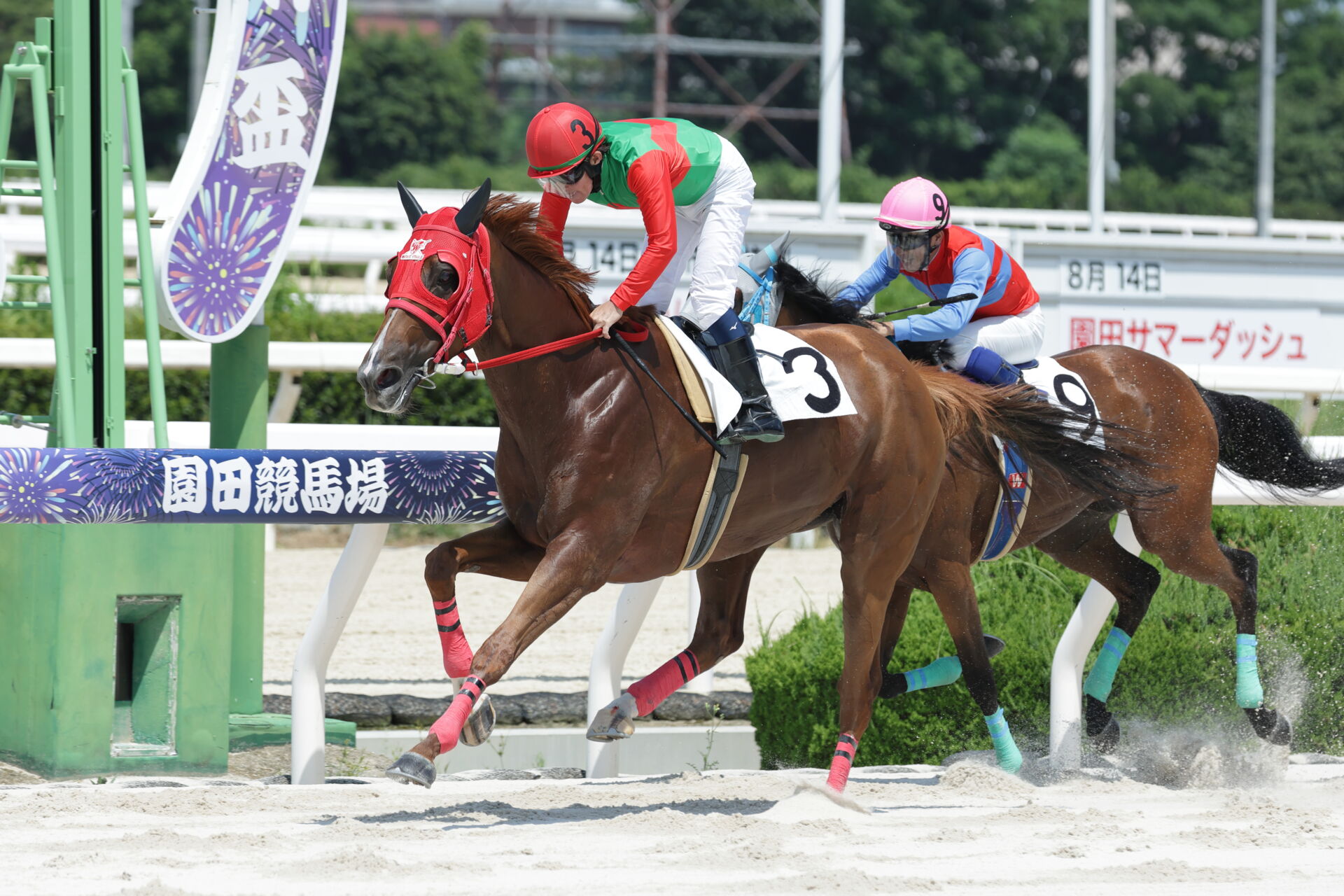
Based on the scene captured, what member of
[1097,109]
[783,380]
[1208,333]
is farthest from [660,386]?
[1097,109]

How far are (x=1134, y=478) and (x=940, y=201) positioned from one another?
1.03 meters

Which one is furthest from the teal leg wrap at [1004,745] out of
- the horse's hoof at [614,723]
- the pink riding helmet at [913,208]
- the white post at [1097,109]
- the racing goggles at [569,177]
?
the white post at [1097,109]

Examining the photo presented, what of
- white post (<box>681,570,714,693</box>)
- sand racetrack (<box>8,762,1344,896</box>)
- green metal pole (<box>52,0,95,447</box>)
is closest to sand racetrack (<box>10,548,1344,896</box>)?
sand racetrack (<box>8,762,1344,896</box>)

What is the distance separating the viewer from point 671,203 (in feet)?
14.2

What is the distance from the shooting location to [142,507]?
14.5ft

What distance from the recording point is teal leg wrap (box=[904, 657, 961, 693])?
5.27 m

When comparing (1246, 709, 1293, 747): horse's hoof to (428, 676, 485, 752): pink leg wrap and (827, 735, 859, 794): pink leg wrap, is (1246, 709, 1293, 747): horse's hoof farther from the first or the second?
(428, 676, 485, 752): pink leg wrap

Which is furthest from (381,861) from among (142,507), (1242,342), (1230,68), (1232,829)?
(1230,68)

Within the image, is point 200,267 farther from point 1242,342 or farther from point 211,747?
point 1242,342

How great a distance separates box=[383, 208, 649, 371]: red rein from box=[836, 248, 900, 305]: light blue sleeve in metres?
1.62

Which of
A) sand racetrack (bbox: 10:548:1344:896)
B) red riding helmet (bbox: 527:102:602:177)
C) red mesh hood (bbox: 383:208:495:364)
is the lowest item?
sand racetrack (bbox: 10:548:1344:896)

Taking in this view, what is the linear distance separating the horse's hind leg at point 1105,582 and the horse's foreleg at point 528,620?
2002mm

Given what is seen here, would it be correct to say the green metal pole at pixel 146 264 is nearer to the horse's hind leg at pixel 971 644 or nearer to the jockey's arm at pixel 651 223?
the jockey's arm at pixel 651 223

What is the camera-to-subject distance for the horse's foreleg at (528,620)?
3.90 metres
